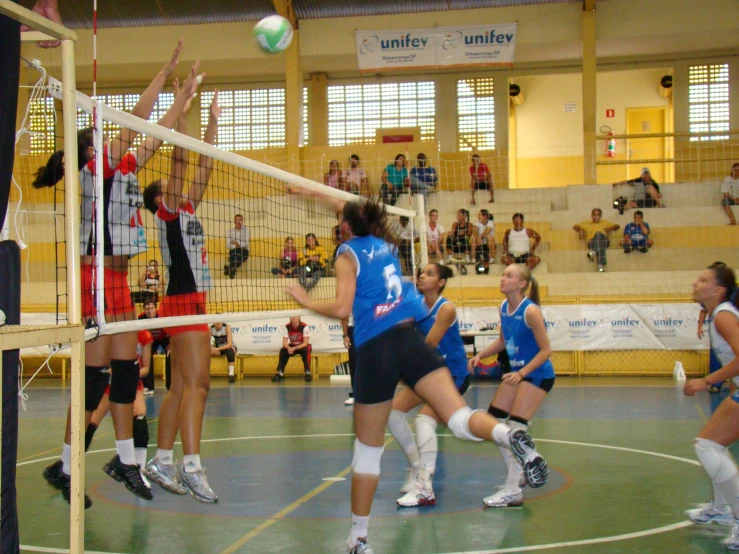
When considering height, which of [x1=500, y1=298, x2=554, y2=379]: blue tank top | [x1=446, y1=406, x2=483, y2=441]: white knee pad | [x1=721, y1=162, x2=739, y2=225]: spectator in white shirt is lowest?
[x1=446, y1=406, x2=483, y2=441]: white knee pad

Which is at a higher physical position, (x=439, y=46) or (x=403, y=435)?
(x=439, y=46)

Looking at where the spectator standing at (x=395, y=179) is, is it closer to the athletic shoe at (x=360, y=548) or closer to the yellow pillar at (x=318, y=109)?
the yellow pillar at (x=318, y=109)

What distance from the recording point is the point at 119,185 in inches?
207

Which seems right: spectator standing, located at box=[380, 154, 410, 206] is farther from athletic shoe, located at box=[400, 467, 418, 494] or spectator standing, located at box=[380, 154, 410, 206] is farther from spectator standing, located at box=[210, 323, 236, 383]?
athletic shoe, located at box=[400, 467, 418, 494]

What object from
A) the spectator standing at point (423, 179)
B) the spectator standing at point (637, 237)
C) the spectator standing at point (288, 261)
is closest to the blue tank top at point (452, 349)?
the spectator standing at point (288, 261)

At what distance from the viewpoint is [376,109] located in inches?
966

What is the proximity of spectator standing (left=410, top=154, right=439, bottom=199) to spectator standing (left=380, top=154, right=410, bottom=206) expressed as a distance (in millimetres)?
200

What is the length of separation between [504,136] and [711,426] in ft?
65.1

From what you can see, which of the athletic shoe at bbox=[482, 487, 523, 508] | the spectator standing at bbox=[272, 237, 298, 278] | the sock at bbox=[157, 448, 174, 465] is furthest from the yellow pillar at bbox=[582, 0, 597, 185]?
the sock at bbox=[157, 448, 174, 465]

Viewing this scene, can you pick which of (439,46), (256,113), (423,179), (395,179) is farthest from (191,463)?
(256,113)

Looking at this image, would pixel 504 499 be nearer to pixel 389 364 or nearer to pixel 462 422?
pixel 462 422

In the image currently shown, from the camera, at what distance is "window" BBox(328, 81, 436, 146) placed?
24375 millimetres

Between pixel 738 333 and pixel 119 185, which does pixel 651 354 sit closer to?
pixel 738 333

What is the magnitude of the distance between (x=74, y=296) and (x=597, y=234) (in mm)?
15000
